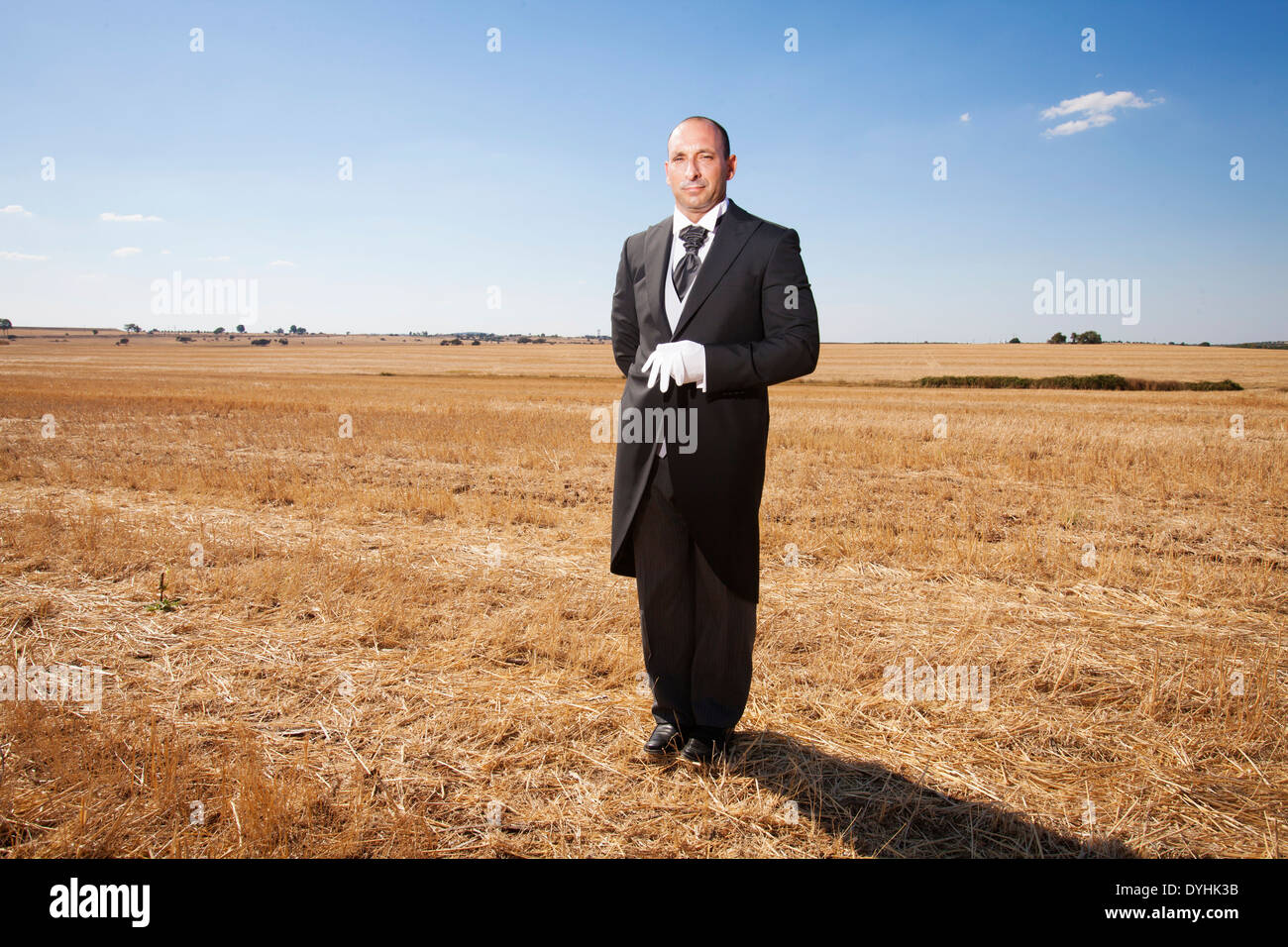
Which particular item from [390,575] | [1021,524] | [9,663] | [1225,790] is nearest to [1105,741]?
[1225,790]

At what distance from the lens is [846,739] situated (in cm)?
350

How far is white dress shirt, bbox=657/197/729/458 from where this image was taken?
297 centimetres

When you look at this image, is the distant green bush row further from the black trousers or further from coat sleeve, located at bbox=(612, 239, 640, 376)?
the black trousers

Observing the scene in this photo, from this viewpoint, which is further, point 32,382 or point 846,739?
point 32,382

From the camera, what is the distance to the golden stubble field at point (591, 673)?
2.79 meters

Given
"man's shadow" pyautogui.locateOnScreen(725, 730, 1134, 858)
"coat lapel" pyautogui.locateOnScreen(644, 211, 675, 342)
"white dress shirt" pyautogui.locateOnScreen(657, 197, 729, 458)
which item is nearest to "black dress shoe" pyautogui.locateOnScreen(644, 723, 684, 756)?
"man's shadow" pyautogui.locateOnScreen(725, 730, 1134, 858)

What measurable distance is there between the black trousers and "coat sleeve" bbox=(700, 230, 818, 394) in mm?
491

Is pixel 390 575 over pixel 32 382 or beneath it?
beneath


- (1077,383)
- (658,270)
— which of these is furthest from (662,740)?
(1077,383)

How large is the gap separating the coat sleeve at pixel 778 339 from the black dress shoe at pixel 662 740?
1.56 m

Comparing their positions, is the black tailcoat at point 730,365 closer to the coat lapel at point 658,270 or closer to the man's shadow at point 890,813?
the coat lapel at point 658,270
